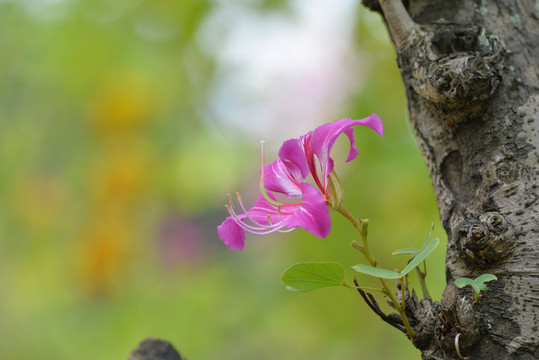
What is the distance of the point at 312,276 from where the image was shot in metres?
0.57

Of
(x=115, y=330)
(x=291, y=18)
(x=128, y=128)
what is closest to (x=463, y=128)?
(x=291, y=18)

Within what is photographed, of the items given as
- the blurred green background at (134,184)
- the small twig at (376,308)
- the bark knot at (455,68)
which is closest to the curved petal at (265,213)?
the small twig at (376,308)

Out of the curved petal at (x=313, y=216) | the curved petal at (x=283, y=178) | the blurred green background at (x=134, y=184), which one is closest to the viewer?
the curved petal at (x=313, y=216)

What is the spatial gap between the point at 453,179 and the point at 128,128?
211cm

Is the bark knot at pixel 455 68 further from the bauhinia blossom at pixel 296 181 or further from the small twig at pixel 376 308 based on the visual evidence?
the small twig at pixel 376 308

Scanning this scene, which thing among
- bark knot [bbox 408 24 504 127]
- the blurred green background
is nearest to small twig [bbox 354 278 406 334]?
bark knot [bbox 408 24 504 127]

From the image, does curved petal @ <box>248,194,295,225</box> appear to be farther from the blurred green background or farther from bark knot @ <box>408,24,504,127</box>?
the blurred green background

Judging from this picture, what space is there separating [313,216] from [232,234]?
4.9 inches

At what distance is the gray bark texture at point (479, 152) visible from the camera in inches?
22.4

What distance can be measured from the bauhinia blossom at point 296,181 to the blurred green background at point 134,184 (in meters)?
1.39

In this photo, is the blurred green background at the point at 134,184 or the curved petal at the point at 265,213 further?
the blurred green background at the point at 134,184

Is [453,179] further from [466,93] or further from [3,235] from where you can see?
[3,235]

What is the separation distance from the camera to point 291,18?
2.13 m

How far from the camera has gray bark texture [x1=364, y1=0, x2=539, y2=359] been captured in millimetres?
568
